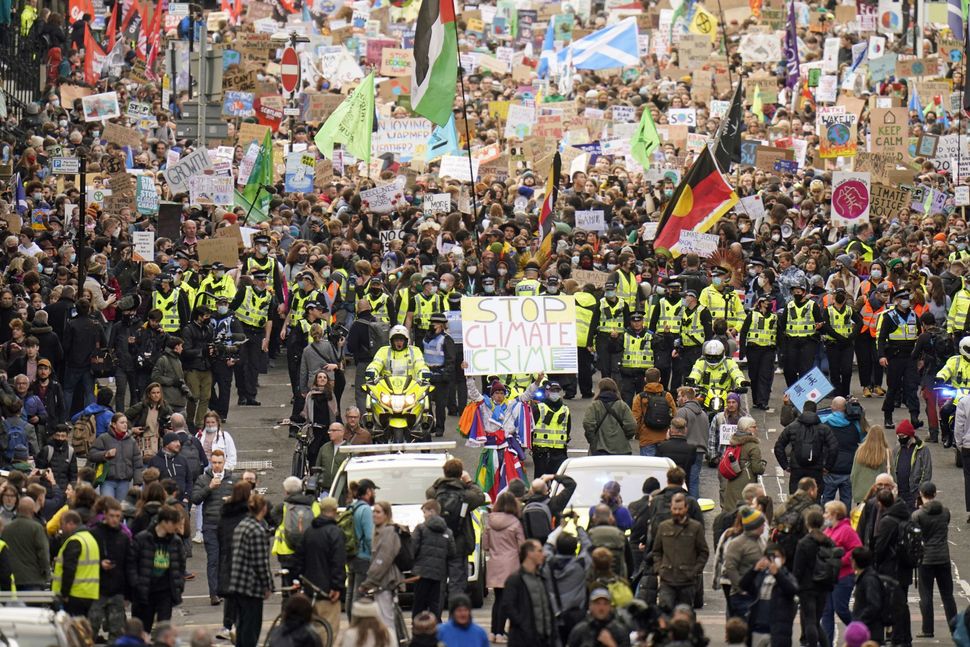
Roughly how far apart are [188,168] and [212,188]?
2.30ft

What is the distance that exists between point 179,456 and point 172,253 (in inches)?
350

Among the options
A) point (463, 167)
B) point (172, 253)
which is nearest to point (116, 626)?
point (172, 253)

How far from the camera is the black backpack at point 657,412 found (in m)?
25.6

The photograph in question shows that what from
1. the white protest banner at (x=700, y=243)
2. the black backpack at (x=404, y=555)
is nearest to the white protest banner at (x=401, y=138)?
the white protest banner at (x=700, y=243)

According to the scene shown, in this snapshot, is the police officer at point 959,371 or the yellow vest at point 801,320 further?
the yellow vest at point 801,320

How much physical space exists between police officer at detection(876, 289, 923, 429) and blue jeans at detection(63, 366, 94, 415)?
31.1 ft

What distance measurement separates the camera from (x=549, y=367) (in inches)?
1032

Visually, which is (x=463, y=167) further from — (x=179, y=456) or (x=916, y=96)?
(x=179, y=456)

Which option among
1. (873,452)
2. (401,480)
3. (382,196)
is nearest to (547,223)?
(382,196)

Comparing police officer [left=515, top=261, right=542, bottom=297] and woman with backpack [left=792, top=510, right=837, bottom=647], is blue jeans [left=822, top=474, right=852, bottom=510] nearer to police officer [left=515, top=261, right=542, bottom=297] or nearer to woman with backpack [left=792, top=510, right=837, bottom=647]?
woman with backpack [left=792, top=510, right=837, bottom=647]

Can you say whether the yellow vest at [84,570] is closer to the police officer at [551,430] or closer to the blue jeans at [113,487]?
the blue jeans at [113,487]

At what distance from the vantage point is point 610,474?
22531 millimetres

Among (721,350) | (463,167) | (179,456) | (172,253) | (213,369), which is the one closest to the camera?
(179,456)

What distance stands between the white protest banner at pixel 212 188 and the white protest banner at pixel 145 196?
1.92 ft
